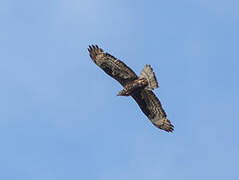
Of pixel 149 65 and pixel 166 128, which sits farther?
pixel 166 128

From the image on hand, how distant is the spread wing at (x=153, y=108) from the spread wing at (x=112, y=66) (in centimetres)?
159

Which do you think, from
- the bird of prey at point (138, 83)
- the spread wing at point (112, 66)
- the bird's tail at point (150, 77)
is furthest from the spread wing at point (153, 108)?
the bird's tail at point (150, 77)

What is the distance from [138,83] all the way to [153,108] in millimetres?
3169

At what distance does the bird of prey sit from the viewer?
1571 inches

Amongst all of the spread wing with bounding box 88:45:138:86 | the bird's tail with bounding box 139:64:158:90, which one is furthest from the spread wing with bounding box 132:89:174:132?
the bird's tail with bounding box 139:64:158:90

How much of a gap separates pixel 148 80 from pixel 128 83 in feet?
7.08

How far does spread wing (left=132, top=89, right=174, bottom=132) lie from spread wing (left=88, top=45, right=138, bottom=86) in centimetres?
159

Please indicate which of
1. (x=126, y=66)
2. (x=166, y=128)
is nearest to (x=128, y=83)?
(x=126, y=66)

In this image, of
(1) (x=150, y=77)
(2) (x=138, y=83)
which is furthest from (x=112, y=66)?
(1) (x=150, y=77)

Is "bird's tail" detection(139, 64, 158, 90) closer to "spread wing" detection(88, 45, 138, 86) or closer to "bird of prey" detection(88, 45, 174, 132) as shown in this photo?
"bird of prey" detection(88, 45, 174, 132)

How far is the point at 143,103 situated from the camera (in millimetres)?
43062

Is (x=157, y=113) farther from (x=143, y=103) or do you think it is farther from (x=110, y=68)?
(x=110, y=68)

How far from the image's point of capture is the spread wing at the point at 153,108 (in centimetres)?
4241

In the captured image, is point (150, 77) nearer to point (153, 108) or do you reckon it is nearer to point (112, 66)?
point (112, 66)
